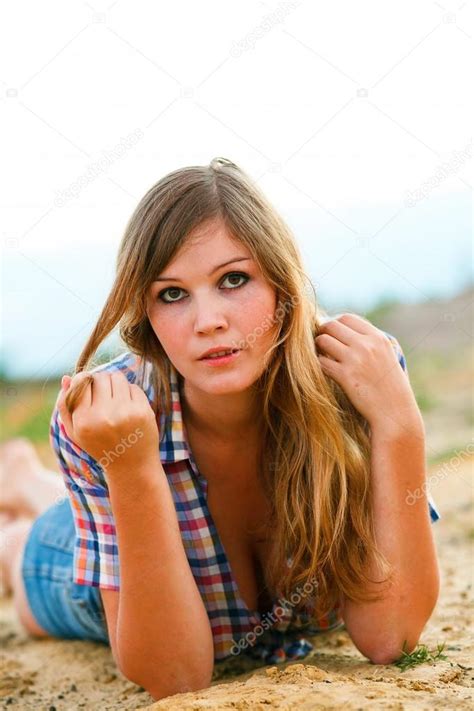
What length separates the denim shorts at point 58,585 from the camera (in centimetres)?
364

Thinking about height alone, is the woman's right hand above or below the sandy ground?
above

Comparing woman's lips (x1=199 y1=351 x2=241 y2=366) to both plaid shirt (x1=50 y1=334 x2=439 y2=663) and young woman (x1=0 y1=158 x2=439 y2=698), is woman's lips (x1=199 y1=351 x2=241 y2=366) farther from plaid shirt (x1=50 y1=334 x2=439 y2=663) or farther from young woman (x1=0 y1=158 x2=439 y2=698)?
plaid shirt (x1=50 y1=334 x2=439 y2=663)

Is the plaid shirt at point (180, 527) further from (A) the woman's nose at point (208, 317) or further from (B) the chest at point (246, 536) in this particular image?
(A) the woman's nose at point (208, 317)

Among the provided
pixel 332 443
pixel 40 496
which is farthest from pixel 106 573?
pixel 40 496

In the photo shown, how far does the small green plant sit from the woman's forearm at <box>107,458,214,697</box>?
2.00 feet

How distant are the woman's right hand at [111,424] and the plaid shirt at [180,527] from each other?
21 cm

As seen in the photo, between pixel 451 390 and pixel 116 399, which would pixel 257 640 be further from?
pixel 451 390

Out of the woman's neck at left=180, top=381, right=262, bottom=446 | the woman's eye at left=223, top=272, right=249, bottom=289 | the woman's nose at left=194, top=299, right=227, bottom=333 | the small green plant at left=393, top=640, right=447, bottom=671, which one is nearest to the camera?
the woman's nose at left=194, top=299, right=227, bottom=333

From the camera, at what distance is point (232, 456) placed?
308 centimetres

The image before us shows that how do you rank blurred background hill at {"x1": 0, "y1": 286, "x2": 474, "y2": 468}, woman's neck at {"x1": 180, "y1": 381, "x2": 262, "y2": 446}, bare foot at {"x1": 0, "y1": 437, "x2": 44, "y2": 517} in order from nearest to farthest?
woman's neck at {"x1": 180, "y1": 381, "x2": 262, "y2": 446} → bare foot at {"x1": 0, "y1": 437, "x2": 44, "y2": 517} → blurred background hill at {"x1": 0, "y1": 286, "x2": 474, "y2": 468}

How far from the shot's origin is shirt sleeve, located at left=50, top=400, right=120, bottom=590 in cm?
282

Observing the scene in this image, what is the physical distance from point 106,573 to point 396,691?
991mm

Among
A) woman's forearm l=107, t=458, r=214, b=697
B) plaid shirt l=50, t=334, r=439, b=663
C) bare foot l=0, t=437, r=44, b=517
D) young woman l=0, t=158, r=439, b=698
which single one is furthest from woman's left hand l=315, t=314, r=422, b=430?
bare foot l=0, t=437, r=44, b=517

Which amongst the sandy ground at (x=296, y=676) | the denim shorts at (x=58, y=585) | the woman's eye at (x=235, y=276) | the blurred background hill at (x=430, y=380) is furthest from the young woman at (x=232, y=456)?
the blurred background hill at (x=430, y=380)
